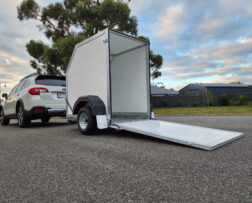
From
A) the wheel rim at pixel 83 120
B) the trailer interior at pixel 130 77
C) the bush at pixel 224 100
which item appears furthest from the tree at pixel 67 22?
the bush at pixel 224 100

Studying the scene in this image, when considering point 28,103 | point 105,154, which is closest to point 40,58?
point 28,103

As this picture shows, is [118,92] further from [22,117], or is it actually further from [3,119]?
[3,119]

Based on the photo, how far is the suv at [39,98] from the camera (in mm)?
5492

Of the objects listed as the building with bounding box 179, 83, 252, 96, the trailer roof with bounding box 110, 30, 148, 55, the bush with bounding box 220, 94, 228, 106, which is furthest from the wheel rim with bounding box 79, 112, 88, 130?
the building with bounding box 179, 83, 252, 96

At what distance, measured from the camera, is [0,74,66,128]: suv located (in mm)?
5492

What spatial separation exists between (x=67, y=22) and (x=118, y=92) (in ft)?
40.0

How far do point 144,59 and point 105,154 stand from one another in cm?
343

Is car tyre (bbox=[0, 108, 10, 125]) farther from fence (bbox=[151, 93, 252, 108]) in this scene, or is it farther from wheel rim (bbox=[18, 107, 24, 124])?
fence (bbox=[151, 93, 252, 108])

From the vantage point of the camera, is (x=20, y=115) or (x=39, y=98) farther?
(x=20, y=115)

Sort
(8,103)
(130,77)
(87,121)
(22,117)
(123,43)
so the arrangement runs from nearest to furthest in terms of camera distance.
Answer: (87,121) → (123,43) → (130,77) → (22,117) → (8,103)

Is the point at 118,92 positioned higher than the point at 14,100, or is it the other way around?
the point at 118,92

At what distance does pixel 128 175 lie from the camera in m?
1.79

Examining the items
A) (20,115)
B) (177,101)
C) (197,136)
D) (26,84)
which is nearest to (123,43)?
(197,136)

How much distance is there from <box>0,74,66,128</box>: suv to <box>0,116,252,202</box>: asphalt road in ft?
9.32
